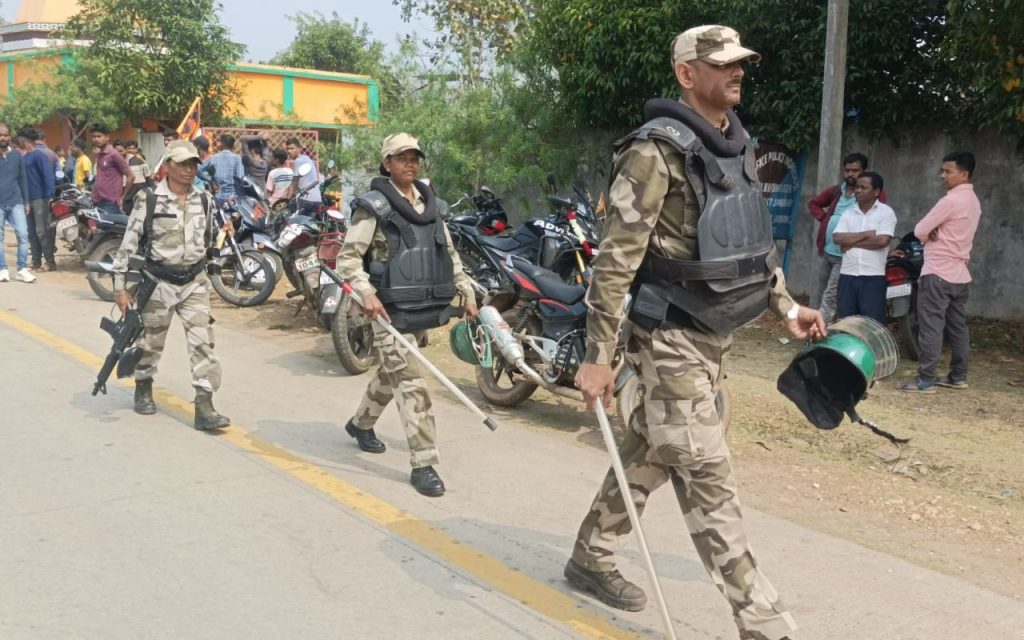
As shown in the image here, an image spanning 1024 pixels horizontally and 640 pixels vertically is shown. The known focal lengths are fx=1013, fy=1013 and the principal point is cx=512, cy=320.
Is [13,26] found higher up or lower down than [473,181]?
higher up

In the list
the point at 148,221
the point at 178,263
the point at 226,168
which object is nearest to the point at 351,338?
the point at 178,263

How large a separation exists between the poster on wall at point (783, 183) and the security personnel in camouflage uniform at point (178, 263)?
6.92m

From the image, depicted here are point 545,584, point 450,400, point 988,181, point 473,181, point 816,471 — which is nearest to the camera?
point 545,584

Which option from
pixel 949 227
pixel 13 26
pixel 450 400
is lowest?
pixel 450 400

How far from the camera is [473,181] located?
41.7 feet

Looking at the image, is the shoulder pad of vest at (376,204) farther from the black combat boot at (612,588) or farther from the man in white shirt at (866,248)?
the man in white shirt at (866,248)

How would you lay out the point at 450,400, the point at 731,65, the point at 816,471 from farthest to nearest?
the point at 450,400 → the point at 816,471 → the point at 731,65

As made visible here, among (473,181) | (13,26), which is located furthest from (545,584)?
(13,26)

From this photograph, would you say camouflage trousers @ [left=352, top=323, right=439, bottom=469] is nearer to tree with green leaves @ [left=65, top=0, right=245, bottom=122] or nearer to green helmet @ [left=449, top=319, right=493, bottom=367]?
green helmet @ [left=449, top=319, right=493, bottom=367]

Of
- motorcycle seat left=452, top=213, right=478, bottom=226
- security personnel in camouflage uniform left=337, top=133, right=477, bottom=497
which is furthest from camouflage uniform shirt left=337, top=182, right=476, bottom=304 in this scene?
motorcycle seat left=452, top=213, right=478, bottom=226

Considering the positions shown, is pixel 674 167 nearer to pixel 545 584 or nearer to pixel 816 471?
pixel 545 584

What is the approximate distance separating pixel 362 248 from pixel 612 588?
237 cm

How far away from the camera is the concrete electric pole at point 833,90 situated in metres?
8.80

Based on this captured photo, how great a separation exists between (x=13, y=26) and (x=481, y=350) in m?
33.8
